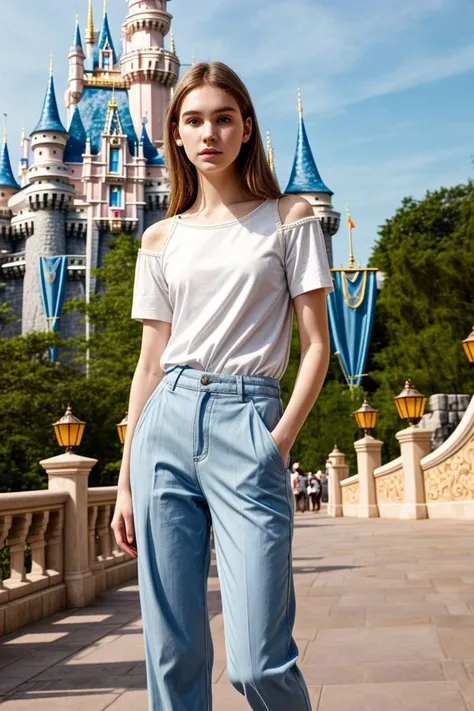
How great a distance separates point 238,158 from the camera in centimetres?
218

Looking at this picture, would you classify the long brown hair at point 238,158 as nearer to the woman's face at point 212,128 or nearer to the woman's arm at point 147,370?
the woman's face at point 212,128

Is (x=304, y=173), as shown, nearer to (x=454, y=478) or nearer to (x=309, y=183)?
(x=309, y=183)

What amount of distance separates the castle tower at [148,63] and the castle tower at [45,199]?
24.1 feet

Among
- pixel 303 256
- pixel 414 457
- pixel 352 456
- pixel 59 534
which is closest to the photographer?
pixel 303 256

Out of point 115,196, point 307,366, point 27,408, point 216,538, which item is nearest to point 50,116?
point 115,196

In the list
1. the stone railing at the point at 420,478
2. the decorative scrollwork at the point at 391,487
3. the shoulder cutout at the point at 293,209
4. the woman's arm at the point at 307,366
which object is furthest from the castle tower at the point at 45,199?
the woman's arm at the point at 307,366

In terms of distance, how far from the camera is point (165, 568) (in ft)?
6.15

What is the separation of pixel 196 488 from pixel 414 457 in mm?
14294

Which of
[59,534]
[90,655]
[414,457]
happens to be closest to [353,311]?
[414,457]

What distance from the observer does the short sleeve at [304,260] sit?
2.00 m

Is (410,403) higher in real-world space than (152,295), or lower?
higher

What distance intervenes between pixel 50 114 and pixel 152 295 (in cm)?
5803

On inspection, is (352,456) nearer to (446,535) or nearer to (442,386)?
(442,386)

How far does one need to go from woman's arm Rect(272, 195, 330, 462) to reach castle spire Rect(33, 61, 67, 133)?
188ft
